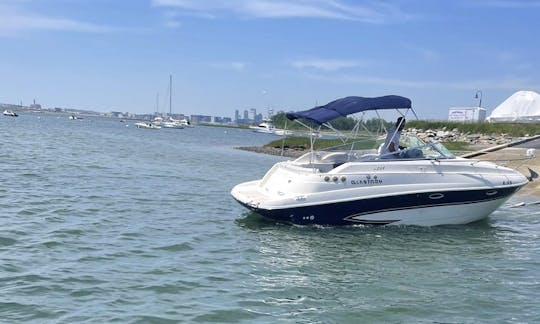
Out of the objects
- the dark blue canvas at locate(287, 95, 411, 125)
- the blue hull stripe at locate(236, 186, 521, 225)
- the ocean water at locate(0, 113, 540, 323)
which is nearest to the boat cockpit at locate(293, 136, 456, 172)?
the dark blue canvas at locate(287, 95, 411, 125)

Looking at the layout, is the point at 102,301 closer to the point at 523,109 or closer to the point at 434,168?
the point at 434,168

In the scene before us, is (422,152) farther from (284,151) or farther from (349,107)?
(284,151)

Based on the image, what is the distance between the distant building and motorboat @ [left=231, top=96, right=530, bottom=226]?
64661mm

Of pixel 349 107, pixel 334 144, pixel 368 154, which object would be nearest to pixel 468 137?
pixel 334 144

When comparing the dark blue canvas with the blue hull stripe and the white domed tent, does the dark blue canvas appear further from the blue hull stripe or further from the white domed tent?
the white domed tent

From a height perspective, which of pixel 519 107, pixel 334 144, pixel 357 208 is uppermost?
pixel 519 107

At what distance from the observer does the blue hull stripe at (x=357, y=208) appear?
13984 mm

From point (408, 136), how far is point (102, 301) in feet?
33.7

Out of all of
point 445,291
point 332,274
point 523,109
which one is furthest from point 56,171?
point 523,109

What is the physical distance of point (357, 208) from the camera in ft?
46.2

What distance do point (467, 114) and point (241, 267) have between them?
7389 cm

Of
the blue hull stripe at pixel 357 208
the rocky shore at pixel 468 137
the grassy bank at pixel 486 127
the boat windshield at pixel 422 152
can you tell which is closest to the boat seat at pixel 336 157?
the boat windshield at pixel 422 152

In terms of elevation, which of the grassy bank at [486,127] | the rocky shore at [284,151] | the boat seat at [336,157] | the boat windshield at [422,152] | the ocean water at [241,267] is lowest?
the rocky shore at [284,151]

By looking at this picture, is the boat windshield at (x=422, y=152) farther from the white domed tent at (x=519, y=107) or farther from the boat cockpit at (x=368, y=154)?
the white domed tent at (x=519, y=107)
